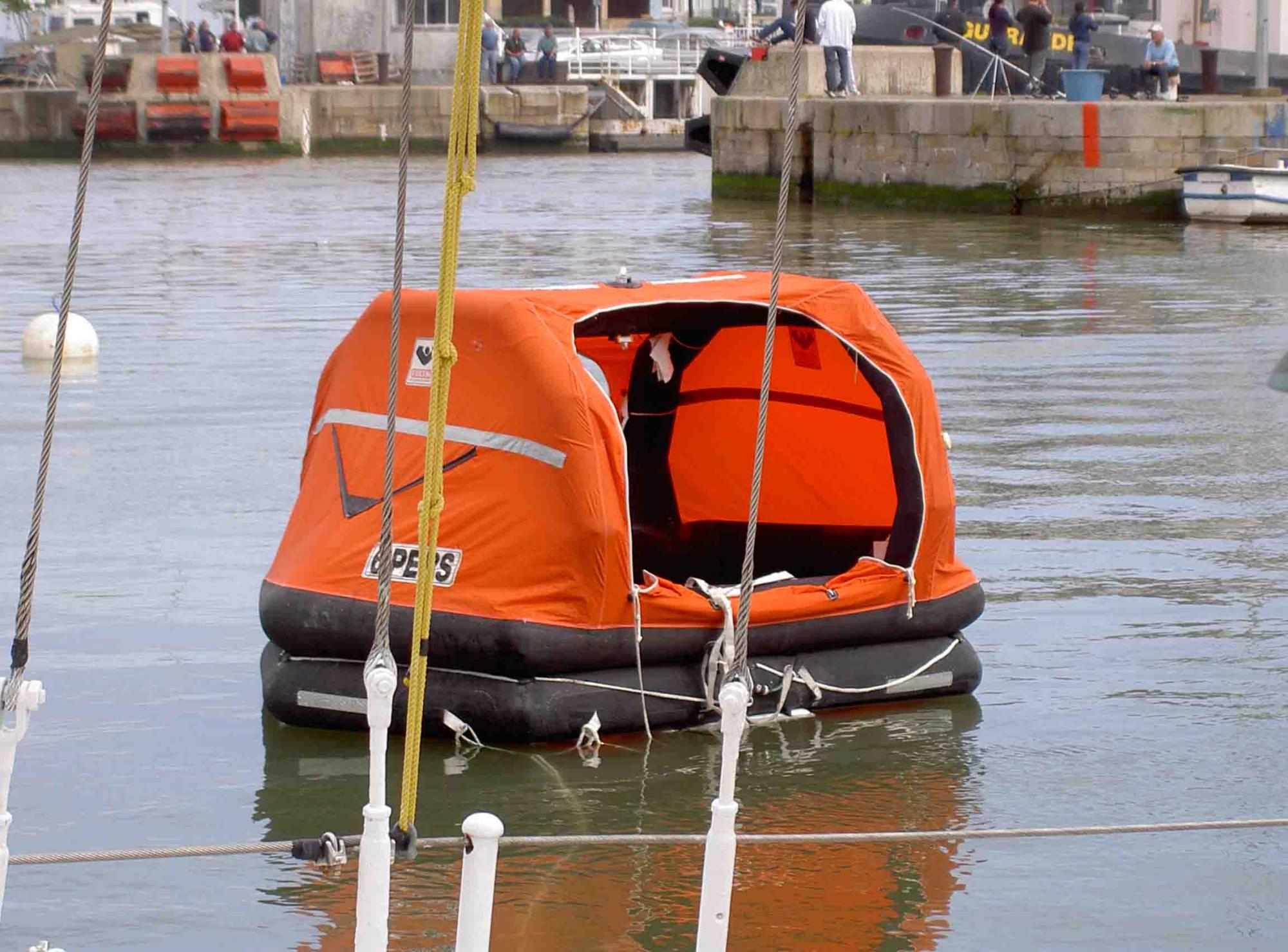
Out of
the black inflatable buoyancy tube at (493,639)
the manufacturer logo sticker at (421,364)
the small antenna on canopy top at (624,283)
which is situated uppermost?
the small antenna on canopy top at (624,283)

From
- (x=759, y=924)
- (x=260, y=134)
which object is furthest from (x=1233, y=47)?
(x=759, y=924)

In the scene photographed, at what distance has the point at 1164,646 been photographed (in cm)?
884

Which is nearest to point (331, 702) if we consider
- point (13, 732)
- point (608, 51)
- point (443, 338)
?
point (443, 338)

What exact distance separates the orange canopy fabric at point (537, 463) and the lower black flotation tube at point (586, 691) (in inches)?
7.9

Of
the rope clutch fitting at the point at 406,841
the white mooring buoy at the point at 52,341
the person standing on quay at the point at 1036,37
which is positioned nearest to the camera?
the rope clutch fitting at the point at 406,841

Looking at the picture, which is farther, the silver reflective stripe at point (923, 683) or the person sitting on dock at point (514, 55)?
the person sitting on dock at point (514, 55)

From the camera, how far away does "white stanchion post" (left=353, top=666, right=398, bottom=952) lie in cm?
418

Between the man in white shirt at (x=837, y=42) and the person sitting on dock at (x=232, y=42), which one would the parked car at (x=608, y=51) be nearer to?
the person sitting on dock at (x=232, y=42)

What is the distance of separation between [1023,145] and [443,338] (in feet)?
93.0

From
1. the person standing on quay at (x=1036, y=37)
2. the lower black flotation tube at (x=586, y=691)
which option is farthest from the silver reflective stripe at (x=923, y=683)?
the person standing on quay at (x=1036, y=37)

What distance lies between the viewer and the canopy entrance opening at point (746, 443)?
8.26 m

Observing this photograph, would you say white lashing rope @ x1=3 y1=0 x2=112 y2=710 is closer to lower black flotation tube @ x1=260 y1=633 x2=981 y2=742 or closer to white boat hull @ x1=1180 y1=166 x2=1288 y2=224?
lower black flotation tube @ x1=260 y1=633 x2=981 y2=742

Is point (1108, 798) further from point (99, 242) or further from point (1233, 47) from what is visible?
point (1233, 47)

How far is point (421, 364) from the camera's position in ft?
24.4
